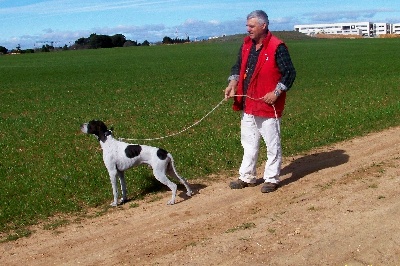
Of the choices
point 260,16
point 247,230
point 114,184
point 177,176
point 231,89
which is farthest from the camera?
point 231,89

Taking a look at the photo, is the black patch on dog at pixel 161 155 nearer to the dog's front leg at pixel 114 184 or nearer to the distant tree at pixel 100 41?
the dog's front leg at pixel 114 184

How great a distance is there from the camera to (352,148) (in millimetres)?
12242

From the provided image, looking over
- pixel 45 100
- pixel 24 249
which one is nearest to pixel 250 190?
pixel 24 249

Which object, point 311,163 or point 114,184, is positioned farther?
point 311,163

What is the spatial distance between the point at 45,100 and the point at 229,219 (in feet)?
64.0

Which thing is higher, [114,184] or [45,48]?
[114,184]

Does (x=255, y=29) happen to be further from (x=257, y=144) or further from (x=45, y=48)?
(x=45, y=48)

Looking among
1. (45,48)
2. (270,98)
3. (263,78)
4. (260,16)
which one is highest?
(260,16)

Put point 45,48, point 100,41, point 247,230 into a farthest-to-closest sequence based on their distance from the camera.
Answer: point 100,41
point 45,48
point 247,230

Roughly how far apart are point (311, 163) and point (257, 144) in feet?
7.12

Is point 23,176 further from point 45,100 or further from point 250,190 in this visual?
point 45,100

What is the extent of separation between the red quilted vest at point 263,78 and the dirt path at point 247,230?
A: 1.31 meters

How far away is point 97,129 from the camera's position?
8.56 metres

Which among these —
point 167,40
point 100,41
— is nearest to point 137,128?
point 100,41
